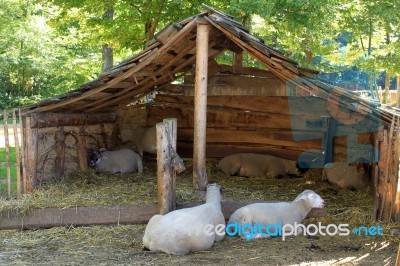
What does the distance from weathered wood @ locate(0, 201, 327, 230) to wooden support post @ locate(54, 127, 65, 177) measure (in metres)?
1.88

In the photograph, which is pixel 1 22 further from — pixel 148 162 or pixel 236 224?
pixel 236 224

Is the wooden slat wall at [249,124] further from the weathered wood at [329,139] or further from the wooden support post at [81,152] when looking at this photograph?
the wooden support post at [81,152]

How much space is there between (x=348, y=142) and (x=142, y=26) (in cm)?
629

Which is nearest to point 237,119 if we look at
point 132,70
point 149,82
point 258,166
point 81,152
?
point 258,166

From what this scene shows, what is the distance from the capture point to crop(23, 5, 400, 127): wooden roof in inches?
272

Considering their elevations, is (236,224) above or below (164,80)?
below

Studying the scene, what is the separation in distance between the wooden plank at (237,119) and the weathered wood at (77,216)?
349 centimetres

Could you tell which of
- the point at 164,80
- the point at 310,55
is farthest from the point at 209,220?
the point at 310,55

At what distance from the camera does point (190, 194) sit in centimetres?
766

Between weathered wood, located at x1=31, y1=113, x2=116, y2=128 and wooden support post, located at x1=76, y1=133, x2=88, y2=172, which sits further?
wooden support post, located at x1=76, y1=133, x2=88, y2=172

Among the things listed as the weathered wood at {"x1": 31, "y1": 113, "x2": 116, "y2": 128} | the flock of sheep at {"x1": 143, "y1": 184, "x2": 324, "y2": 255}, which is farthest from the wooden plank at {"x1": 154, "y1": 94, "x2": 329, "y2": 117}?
the flock of sheep at {"x1": 143, "y1": 184, "x2": 324, "y2": 255}

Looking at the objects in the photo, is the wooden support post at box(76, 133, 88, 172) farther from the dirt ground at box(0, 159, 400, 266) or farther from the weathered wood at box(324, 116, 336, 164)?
the weathered wood at box(324, 116, 336, 164)

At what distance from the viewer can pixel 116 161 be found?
32.6 feet

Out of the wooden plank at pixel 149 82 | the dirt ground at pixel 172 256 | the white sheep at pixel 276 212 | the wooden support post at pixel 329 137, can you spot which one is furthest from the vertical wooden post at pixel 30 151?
the wooden support post at pixel 329 137
